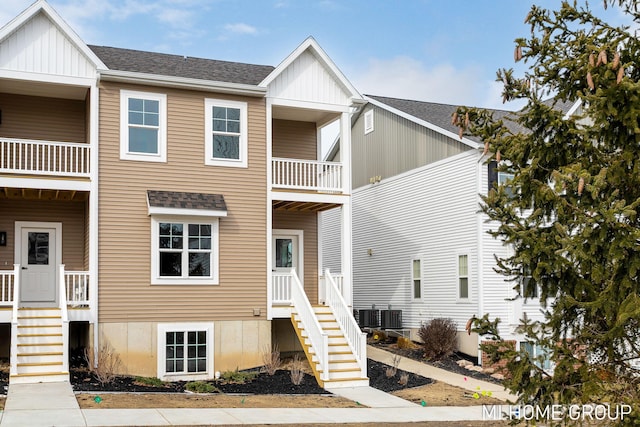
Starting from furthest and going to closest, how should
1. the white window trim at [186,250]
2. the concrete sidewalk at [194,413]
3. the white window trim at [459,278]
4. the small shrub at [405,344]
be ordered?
the small shrub at [405,344] → the white window trim at [459,278] → the white window trim at [186,250] → the concrete sidewalk at [194,413]

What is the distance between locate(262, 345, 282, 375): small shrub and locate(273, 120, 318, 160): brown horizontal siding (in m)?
5.80

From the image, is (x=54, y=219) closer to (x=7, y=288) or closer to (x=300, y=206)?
(x=7, y=288)

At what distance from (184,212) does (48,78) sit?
4.45 metres

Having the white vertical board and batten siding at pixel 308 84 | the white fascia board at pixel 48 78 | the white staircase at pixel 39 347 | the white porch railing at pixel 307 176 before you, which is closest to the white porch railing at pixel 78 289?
the white staircase at pixel 39 347

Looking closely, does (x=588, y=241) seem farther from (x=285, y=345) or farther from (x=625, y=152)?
(x=285, y=345)

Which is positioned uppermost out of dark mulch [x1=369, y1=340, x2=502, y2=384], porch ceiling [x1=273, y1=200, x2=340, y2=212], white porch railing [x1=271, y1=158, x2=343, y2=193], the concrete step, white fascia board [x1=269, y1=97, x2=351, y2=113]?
white fascia board [x1=269, y1=97, x2=351, y2=113]

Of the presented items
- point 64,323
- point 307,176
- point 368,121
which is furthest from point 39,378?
point 368,121

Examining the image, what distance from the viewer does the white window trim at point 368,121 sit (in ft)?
90.5

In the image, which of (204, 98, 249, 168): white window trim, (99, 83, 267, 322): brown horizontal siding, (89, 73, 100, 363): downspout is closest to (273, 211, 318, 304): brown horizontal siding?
(99, 83, 267, 322): brown horizontal siding

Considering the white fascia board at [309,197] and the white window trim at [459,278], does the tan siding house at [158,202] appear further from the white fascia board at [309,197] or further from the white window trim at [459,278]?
the white window trim at [459,278]

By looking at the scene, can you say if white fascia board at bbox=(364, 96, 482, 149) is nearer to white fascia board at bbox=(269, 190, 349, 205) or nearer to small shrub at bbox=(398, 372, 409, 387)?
white fascia board at bbox=(269, 190, 349, 205)

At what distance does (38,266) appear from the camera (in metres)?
19.0

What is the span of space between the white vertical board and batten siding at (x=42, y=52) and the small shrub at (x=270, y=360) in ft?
26.5

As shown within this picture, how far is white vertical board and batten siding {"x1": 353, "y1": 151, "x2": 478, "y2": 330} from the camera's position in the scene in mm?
22312
